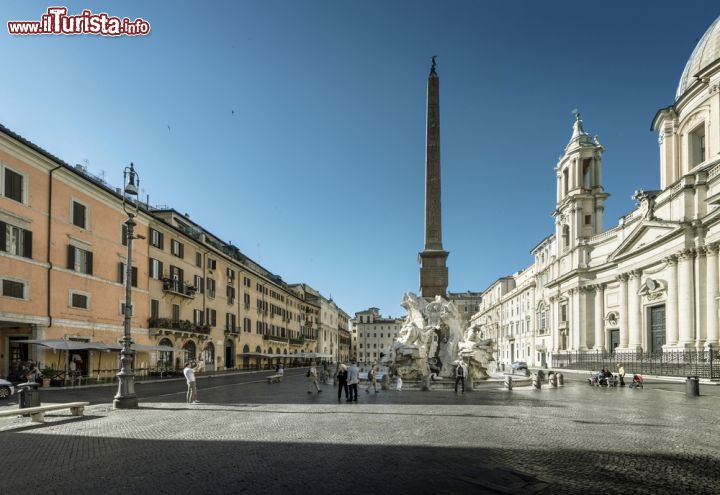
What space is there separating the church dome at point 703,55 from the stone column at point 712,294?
1491 centimetres

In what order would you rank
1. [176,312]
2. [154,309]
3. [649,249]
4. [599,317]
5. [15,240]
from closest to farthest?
[15,240] < [154,309] < [176,312] < [649,249] < [599,317]

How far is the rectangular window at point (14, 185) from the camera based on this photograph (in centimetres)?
2247

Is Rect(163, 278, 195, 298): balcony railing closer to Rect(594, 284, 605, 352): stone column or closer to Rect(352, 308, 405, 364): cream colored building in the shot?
Rect(594, 284, 605, 352): stone column

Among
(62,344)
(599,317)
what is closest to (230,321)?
(62,344)

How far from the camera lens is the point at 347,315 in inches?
5118

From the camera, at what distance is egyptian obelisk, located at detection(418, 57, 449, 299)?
2709 cm

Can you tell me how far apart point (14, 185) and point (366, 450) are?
2186 cm

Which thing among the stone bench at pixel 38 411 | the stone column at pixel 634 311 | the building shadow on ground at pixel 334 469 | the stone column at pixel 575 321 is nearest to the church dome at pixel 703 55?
the stone column at pixel 634 311

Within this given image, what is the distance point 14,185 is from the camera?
75.0 feet

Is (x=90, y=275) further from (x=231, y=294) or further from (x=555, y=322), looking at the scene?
(x=555, y=322)

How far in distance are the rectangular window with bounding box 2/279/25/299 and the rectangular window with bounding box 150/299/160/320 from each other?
11.3 m

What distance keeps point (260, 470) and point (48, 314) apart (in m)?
21.6

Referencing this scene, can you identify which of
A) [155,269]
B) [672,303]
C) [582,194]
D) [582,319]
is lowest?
[582,319]

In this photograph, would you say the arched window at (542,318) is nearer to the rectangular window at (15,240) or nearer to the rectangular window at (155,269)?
the rectangular window at (155,269)
